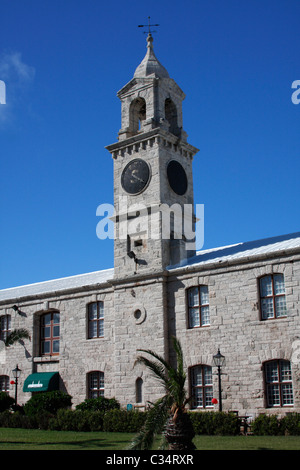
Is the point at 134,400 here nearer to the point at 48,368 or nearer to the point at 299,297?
the point at 48,368

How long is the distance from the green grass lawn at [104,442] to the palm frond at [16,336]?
10.7 m

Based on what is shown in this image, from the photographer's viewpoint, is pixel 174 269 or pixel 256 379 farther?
pixel 174 269

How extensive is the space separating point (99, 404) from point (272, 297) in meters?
10.0

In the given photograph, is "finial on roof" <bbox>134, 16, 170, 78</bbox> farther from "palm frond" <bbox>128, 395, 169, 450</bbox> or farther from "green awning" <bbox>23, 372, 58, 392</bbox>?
"palm frond" <bbox>128, 395, 169, 450</bbox>

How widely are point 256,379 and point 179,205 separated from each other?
10742mm

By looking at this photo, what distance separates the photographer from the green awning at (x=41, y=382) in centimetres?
2884

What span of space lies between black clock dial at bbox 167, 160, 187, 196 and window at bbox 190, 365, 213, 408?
1000cm

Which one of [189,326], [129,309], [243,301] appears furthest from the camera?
[129,309]

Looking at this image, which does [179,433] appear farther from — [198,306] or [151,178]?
[151,178]

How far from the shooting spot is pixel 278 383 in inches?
859

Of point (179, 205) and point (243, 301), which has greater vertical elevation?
point (179, 205)

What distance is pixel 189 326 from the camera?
2506 centimetres

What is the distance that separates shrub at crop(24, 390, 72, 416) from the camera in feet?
85.8

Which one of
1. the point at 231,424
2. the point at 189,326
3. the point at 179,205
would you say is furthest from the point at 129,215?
the point at 231,424
